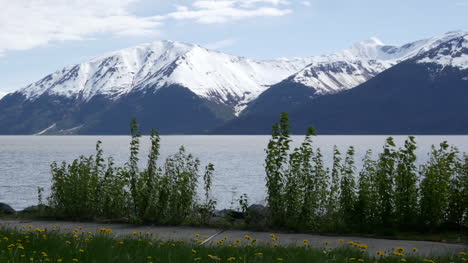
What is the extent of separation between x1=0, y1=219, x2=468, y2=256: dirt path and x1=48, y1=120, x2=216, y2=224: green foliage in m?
0.81

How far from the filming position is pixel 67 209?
16.1 m

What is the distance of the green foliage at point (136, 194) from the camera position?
15297 mm

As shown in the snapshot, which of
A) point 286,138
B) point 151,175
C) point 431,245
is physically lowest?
point 431,245

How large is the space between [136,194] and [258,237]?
14.5ft

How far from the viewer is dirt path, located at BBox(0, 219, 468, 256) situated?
1178cm

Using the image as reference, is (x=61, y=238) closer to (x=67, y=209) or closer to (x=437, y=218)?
(x=67, y=209)

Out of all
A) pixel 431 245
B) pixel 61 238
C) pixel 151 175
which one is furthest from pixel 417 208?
pixel 61 238

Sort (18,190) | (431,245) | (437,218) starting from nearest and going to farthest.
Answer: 1. (431,245)
2. (437,218)
3. (18,190)

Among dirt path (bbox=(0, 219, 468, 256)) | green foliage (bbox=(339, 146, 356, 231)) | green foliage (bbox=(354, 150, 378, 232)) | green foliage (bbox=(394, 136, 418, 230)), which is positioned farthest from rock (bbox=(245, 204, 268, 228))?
green foliage (bbox=(394, 136, 418, 230))

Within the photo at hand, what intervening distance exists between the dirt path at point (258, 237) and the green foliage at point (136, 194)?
2.65 feet

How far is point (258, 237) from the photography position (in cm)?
1303

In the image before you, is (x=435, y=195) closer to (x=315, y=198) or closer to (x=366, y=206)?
(x=366, y=206)

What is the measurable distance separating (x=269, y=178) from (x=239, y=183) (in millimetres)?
38958

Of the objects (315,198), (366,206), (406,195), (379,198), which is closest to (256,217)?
(315,198)
